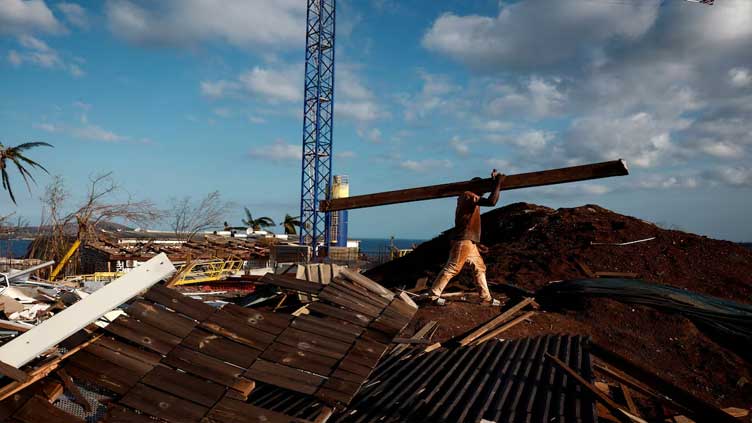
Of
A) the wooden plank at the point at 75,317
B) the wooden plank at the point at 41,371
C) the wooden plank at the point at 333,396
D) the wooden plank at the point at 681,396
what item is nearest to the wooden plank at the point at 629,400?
the wooden plank at the point at 681,396

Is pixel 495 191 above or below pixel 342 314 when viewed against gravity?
above

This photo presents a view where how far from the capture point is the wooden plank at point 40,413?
435 cm

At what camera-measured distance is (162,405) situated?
4641 millimetres

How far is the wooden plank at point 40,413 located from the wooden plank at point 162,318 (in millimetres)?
1116

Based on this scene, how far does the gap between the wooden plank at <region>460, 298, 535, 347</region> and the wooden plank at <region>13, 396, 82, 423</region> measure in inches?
166

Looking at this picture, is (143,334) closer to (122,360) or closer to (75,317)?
(122,360)

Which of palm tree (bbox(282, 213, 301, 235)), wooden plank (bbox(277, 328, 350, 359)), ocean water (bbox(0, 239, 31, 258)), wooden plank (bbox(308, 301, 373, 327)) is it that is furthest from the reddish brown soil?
palm tree (bbox(282, 213, 301, 235))

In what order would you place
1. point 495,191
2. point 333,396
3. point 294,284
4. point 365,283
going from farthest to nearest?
point 495,191 → point 294,284 → point 365,283 → point 333,396

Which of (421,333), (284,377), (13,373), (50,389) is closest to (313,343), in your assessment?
(284,377)

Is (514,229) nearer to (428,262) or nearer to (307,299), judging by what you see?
(428,262)

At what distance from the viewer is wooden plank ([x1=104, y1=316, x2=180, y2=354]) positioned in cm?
517

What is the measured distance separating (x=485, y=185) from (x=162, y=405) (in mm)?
5549

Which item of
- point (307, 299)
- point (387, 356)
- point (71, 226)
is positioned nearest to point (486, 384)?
point (387, 356)

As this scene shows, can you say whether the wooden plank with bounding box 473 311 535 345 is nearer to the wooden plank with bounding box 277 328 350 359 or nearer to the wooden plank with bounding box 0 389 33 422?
the wooden plank with bounding box 277 328 350 359
